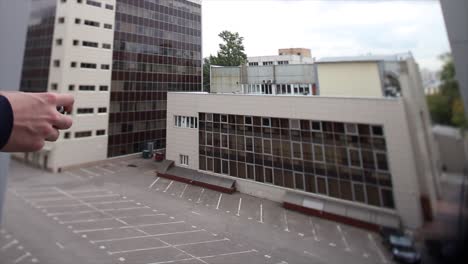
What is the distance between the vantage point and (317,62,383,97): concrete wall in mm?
786

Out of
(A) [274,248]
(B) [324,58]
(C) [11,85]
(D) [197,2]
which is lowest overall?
(A) [274,248]

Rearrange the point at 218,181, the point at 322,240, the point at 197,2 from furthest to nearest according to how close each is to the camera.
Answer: the point at 197,2 → the point at 218,181 → the point at 322,240

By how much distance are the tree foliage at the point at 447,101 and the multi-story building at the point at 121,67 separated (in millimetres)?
929

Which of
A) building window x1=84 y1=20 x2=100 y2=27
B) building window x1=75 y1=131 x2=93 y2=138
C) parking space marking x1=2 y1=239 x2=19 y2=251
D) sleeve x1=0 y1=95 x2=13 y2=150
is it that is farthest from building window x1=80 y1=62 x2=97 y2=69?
parking space marking x1=2 y1=239 x2=19 y2=251

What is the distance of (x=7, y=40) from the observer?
5.70 ft

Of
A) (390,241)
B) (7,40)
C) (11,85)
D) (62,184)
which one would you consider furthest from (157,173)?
(7,40)

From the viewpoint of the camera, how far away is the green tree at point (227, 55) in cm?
113

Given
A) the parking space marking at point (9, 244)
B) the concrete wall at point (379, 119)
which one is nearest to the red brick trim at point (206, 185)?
the concrete wall at point (379, 119)

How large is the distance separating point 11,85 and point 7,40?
0.99ft

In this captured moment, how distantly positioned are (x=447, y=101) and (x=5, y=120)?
122 cm

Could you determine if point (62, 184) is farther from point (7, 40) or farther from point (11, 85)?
point (7, 40)

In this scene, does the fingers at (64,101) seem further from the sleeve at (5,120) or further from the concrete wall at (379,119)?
the concrete wall at (379,119)

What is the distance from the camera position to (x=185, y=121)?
3.69 feet

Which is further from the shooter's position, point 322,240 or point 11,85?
point 11,85
